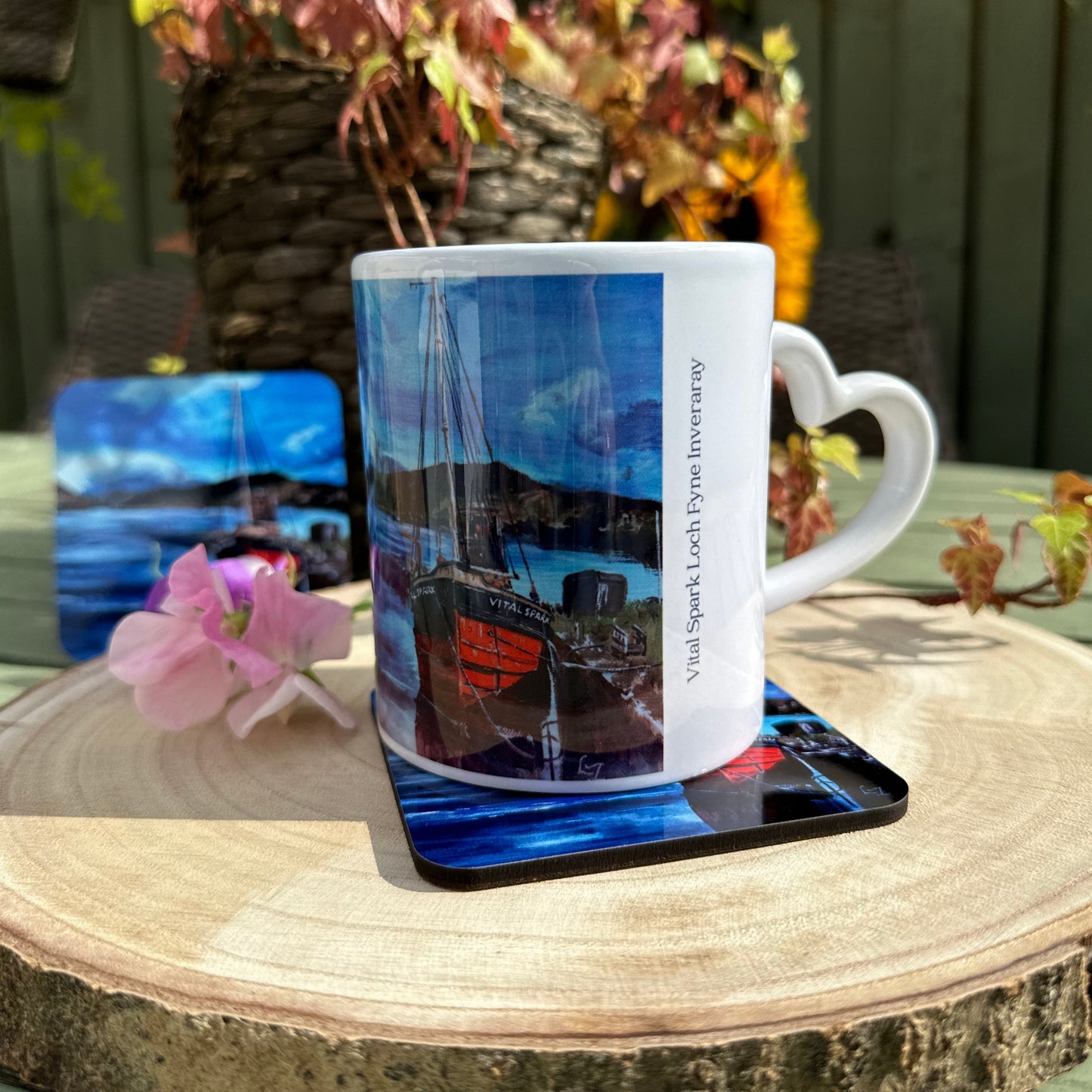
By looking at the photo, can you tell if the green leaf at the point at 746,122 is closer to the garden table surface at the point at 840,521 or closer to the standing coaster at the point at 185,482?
the garden table surface at the point at 840,521

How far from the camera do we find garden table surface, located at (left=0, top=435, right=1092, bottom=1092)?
34.4 inches

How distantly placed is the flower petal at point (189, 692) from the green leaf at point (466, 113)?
473 millimetres

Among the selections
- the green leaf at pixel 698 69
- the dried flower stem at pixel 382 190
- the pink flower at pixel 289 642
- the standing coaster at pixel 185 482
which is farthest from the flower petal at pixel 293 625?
the green leaf at pixel 698 69

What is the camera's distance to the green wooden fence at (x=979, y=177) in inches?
91.6

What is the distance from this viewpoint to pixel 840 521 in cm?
120

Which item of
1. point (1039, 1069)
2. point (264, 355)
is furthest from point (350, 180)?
point (1039, 1069)

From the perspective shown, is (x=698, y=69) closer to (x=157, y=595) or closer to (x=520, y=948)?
(x=157, y=595)

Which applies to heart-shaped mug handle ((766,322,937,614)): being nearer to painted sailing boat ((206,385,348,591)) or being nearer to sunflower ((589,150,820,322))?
painted sailing boat ((206,385,348,591))

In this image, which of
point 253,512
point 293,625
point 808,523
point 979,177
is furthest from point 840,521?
point 979,177

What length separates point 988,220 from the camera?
248 cm

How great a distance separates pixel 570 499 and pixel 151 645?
0.29 meters

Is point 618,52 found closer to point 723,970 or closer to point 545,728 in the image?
point 545,728

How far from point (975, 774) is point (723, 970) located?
0.23 metres

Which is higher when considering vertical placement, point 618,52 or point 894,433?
point 618,52
